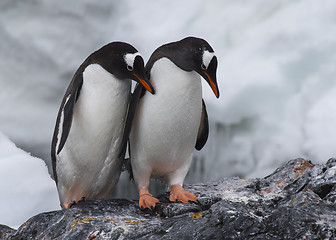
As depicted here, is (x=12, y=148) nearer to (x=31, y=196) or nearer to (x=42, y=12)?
(x=31, y=196)

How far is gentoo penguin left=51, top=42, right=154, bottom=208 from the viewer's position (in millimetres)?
2506

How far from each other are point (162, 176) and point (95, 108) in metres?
0.54

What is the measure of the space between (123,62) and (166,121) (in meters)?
0.35

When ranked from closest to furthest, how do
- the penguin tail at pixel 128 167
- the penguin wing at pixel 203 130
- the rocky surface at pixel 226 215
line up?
the rocky surface at pixel 226 215
the penguin tail at pixel 128 167
the penguin wing at pixel 203 130

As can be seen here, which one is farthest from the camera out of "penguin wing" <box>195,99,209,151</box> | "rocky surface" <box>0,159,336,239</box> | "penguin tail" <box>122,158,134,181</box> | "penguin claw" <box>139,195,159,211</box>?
"penguin wing" <box>195,99,209,151</box>

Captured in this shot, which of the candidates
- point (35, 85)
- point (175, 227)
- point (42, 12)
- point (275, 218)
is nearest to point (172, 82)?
point (175, 227)

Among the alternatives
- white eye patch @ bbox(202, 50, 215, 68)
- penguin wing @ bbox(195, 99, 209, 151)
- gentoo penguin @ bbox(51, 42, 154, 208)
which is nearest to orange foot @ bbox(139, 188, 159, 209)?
gentoo penguin @ bbox(51, 42, 154, 208)

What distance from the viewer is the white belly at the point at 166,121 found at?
8.15ft

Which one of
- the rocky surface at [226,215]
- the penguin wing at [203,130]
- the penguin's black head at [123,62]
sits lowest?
the rocky surface at [226,215]

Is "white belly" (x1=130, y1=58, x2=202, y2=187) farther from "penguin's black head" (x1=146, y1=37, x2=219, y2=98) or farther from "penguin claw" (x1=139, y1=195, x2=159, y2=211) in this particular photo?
"penguin claw" (x1=139, y1=195, x2=159, y2=211)

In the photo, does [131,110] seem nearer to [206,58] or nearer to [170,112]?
[170,112]

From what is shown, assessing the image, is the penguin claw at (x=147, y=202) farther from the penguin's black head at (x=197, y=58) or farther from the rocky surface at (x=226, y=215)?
the penguin's black head at (x=197, y=58)

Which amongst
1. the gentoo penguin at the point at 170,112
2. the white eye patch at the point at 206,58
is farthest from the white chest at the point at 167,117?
the white eye patch at the point at 206,58

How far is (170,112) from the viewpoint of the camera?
250cm
